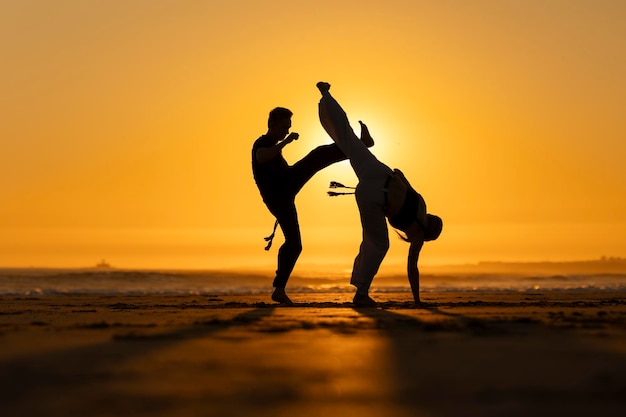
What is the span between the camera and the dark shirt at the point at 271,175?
10844 millimetres

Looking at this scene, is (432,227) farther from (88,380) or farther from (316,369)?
(88,380)

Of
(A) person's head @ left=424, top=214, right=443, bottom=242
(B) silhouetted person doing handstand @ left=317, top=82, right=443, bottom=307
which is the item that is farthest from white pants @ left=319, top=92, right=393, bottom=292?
(A) person's head @ left=424, top=214, right=443, bottom=242

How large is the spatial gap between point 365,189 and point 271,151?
1.51 metres

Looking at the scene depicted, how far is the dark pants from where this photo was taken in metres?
10.9

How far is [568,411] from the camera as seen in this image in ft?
9.99

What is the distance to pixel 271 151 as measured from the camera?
10.6 metres

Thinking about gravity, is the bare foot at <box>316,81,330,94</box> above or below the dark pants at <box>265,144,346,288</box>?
above

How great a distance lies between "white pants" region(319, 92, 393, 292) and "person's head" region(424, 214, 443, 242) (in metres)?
0.43

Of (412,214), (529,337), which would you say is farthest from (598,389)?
(412,214)

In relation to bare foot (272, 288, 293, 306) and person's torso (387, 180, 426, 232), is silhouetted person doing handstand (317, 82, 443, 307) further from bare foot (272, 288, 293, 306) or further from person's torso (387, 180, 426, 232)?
bare foot (272, 288, 293, 306)

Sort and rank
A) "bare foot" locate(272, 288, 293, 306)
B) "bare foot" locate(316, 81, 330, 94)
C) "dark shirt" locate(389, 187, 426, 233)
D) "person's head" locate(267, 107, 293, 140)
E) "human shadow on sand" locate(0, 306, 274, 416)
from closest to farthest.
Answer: "human shadow on sand" locate(0, 306, 274, 416), "dark shirt" locate(389, 187, 426, 233), "bare foot" locate(316, 81, 330, 94), "bare foot" locate(272, 288, 293, 306), "person's head" locate(267, 107, 293, 140)

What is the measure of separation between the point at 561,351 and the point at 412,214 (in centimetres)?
502

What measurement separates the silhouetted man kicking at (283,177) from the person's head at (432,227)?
5.13 ft

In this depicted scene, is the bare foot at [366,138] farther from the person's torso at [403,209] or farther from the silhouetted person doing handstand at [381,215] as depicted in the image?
the person's torso at [403,209]
